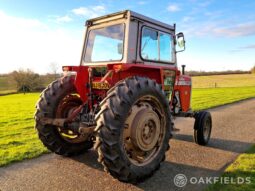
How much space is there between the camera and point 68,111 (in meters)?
5.52

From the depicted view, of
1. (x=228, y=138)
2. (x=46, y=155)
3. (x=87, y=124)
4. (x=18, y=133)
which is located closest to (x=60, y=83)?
(x=87, y=124)

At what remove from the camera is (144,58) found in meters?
5.18

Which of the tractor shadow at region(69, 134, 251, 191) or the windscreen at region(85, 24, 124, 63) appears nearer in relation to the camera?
the tractor shadow at region(69, 134, 251, 191)

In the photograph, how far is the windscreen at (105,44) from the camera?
203 inches

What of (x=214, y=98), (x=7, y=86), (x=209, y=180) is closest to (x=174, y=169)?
(x=209, y=180)

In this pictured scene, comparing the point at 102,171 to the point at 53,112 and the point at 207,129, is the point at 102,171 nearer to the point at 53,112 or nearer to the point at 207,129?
the point at 53,112

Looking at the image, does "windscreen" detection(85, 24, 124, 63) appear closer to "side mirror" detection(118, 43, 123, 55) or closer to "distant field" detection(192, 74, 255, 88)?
"side mirror" detection(118, 43, 123, 55)

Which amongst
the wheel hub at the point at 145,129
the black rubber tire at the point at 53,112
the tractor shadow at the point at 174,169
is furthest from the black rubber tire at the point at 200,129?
the black rubber tire at the point at 53,112

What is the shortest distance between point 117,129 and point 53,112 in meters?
1.92

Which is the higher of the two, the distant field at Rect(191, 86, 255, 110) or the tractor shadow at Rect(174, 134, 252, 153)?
the distant field at Rect(191, 86, 255, 110)

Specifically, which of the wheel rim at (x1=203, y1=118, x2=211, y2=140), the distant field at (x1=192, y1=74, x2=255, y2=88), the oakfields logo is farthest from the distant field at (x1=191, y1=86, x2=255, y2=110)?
the distant field at (x1=192, y1=74, x2=255, y2=88)

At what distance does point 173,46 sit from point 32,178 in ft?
13.5

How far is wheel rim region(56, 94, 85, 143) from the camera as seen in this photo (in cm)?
539

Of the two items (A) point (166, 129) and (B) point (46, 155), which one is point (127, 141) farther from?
(B) point (46, 155)
